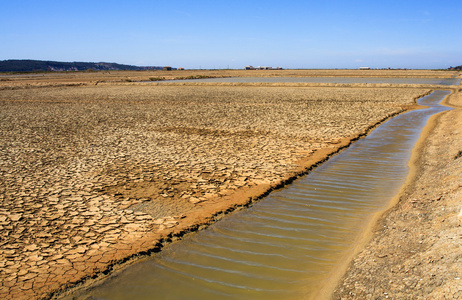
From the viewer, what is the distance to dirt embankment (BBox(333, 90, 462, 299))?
359 cm

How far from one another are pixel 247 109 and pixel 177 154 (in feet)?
38.2

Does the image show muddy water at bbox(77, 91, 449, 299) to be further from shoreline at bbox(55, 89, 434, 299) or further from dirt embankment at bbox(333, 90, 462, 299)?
dirt embankment at bbox(333, 90, 462, 299)

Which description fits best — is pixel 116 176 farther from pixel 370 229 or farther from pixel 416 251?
pixel 416 251

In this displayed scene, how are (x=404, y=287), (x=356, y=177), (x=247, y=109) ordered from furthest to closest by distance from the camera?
(x=247, y=109)
(x=356, y=177)
(x=404, y=287)

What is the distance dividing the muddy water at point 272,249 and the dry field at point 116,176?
1.59 feet

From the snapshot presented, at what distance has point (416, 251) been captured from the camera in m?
4.33

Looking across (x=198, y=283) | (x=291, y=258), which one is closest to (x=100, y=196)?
(x=198, y=283)

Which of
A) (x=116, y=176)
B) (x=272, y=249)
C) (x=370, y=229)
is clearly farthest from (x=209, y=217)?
(x=116, y=176)

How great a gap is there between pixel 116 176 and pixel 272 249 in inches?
173

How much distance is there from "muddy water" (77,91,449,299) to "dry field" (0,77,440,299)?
0.48 m

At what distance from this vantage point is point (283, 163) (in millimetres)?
9148

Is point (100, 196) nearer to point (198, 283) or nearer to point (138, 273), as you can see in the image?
point (138, 273)

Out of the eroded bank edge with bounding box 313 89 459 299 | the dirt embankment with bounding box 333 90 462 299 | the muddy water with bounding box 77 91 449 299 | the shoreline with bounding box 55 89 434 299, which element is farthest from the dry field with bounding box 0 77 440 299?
the dirt embankment with bounding box 333 90 462 299

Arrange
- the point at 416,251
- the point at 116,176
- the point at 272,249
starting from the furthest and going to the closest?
1. the point at 116,176
2. the point at 272,249
3. the point at 416,251
